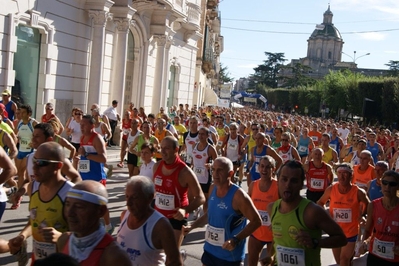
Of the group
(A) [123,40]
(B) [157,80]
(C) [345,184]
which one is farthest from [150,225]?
(B) [157,80]

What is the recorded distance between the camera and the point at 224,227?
17.2 feet

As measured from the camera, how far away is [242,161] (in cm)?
1381

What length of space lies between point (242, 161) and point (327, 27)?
507 feet

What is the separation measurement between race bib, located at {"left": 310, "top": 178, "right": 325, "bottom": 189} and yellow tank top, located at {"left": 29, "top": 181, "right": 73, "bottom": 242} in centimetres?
584

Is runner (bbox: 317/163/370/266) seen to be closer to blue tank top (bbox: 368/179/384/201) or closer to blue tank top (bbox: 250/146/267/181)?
blue tank top (bbox: 368/179/384/201)

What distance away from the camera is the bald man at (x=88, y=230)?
3.10 metres

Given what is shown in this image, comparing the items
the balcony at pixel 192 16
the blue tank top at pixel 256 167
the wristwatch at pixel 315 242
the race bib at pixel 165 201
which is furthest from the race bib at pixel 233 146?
the balcony at pixel 192 16

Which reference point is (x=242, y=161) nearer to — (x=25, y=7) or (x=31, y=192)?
(x=25, y=7)

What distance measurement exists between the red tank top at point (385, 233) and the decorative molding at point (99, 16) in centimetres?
1508

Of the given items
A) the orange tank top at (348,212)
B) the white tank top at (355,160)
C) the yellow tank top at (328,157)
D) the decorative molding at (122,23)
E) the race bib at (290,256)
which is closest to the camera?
the race bib at (290,256)

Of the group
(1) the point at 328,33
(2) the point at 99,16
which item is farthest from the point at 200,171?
(1) the point at 328,33

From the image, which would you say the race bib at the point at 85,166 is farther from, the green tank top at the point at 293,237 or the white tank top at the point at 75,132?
the white tank top at the point at 75,132

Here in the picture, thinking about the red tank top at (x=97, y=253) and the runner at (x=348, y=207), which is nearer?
the red tank top at (x=97, y=253)

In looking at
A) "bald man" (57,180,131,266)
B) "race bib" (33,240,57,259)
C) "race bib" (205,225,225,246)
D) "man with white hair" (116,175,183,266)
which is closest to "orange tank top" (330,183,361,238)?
"race bib" (205,225,225,246)
